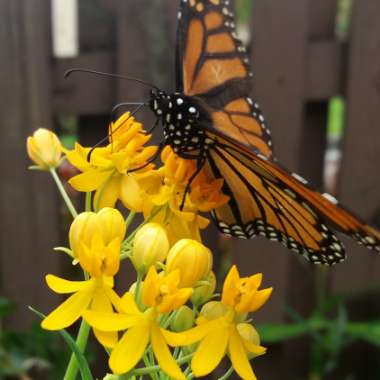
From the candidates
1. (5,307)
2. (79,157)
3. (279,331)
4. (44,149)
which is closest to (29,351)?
(5,307)

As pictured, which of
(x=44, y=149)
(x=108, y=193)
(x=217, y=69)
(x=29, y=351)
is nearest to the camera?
(x=108, y=193)

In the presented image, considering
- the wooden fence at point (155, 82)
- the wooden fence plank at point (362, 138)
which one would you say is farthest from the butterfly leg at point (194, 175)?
the wooden fence plank at point (362, 138)

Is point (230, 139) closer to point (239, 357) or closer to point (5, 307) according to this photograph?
point (239, 357)

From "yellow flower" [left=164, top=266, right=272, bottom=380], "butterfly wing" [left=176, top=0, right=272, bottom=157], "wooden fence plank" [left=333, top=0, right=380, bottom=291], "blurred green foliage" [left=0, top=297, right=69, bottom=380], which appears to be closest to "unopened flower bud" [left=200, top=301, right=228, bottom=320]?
"yellow flower" [left=164, top=266, right=272, bottom=380]

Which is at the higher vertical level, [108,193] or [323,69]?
[323,69]

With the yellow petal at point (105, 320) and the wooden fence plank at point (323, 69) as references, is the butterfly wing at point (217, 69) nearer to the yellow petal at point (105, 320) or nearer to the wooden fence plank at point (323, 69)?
the yellow petal at point (105, 320)

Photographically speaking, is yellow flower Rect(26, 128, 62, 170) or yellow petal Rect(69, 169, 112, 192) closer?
yellow petal Rect(69, 169, 112, 192)

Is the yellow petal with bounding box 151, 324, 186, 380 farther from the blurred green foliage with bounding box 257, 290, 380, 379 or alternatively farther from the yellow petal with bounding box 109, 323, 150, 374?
the blurred green foliage with bounding box 257, 290, 380, 379

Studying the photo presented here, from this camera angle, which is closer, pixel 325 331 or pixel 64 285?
pixel 64 285
